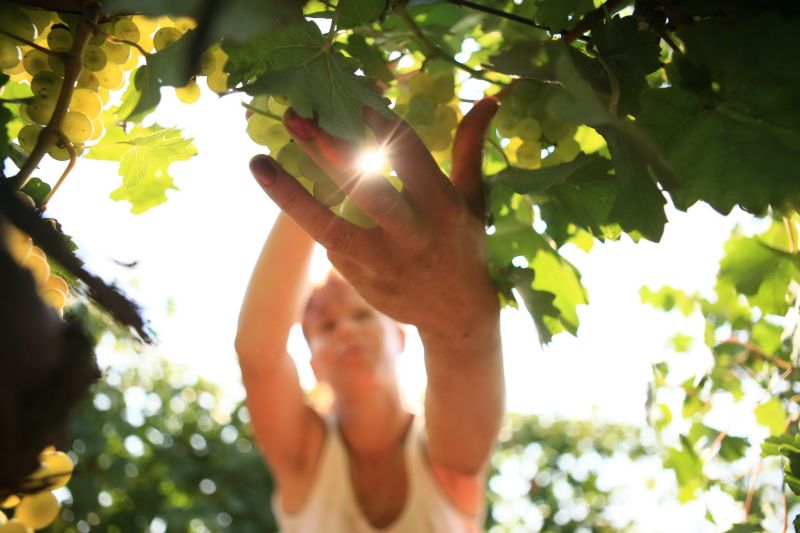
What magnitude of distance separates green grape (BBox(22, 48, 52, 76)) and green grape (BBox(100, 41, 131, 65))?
0.06 metres

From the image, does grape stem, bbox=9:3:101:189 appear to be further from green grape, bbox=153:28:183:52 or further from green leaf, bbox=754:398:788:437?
green leaf, bbox=754:398:788:437

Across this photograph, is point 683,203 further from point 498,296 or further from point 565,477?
point 565,477

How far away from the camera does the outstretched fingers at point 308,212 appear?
26.6 inches

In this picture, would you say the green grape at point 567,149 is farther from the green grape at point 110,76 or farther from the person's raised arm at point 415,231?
the green grape at point 110,76

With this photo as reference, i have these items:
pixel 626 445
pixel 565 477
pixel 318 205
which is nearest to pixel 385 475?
pixel 318 205

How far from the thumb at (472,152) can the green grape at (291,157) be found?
7.5 inches

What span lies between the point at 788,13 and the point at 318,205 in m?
0.41

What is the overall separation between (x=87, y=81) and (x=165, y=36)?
0.36 feet

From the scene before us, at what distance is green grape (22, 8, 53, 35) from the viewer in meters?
0.69

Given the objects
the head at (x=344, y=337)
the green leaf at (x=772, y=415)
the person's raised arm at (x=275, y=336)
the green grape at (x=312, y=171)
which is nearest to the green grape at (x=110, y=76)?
the green grape at (x=312, y=171)

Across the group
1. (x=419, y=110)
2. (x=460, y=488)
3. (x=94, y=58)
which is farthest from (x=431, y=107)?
(x=460, y=488)

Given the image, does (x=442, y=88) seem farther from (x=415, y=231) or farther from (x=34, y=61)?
(x=34, y=61)

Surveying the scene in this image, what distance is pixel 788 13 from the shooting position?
0.59 m

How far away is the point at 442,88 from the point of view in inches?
35.6
